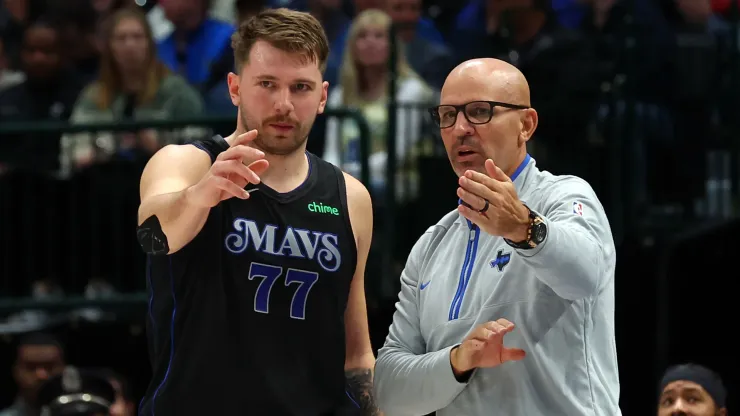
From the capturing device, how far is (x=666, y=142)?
7.70 metres

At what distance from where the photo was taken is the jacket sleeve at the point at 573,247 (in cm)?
365

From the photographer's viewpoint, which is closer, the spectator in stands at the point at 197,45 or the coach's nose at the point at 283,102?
the coach's nose at the point at 283,102

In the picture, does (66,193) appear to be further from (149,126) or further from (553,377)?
(553,377)

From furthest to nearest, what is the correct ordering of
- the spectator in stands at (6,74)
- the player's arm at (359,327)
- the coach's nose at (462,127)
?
the spectator in stands at (6,74) → the player's arm at (359,327) → the coach's nose at (462,127)

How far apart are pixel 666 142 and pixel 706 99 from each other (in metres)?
0.37

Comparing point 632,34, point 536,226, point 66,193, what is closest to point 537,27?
point 632,34

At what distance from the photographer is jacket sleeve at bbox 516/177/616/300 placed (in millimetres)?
3650

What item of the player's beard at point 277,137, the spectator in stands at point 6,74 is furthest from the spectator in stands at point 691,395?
the spectator in stands at point 6,74

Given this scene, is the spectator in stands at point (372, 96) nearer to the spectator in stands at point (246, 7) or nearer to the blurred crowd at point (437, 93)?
the blurred crowd at point (437, 93)

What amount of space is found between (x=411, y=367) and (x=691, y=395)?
2.76 m

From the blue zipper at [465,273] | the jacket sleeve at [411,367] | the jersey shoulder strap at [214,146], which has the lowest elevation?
the jacket sleeve at [411,367]

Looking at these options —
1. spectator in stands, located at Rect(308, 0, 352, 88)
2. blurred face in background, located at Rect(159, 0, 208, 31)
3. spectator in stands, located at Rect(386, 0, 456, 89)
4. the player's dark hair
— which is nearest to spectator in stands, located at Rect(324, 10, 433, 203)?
spectator in stands, located at Rect(386, 0, 456, 89)

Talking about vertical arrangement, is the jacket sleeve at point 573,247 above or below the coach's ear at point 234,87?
below

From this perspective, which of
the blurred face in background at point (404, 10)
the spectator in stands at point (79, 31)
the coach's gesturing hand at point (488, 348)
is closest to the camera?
the coach's gesturing hand at point (488, 348)
